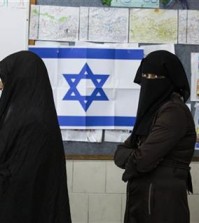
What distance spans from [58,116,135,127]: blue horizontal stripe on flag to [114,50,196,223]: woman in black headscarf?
2.25 ft

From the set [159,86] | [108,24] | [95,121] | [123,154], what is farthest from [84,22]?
[123,154]

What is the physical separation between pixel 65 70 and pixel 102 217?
991mm

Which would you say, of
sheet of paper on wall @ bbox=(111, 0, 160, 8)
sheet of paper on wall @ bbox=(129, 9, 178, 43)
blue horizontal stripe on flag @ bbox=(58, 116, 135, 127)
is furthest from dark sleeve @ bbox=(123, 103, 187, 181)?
sheet of paper on wall @ bbox=(111, 0, 160, 8)

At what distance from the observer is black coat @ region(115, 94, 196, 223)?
1.64m

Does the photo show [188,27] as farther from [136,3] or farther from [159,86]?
[159,86]

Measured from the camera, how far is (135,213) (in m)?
1.76

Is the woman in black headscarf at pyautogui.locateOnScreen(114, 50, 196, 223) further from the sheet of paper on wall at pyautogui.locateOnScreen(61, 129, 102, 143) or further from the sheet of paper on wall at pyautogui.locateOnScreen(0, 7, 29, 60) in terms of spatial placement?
the sheet of paper on wall at pyautogui.locateOnScreen(0, 7, 29, 60)

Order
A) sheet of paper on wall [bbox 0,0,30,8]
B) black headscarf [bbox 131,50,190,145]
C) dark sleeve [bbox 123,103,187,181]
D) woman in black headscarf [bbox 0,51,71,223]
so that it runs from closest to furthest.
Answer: woman in black headscarf [bbox 0,51,71,223] → dark sleeve [bbox 123,103,187,181] → black headscarf [bbox 131,50,190,145] → sheet of paper on wall [bbox 0,0,30,8]

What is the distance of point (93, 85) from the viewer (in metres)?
2.50

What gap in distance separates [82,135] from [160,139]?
0.95 metres

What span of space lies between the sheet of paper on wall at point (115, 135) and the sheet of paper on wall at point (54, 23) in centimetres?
65

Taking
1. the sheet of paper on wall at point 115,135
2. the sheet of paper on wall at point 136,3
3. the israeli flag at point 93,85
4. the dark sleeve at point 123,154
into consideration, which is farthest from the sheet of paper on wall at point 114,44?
the dark sleeve at point 123,154

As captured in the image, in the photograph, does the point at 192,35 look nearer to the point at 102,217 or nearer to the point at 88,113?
the point at 88,113

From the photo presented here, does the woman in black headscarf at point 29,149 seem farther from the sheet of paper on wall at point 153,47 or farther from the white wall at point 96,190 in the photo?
the sheet of paper on wall at point 153,47
